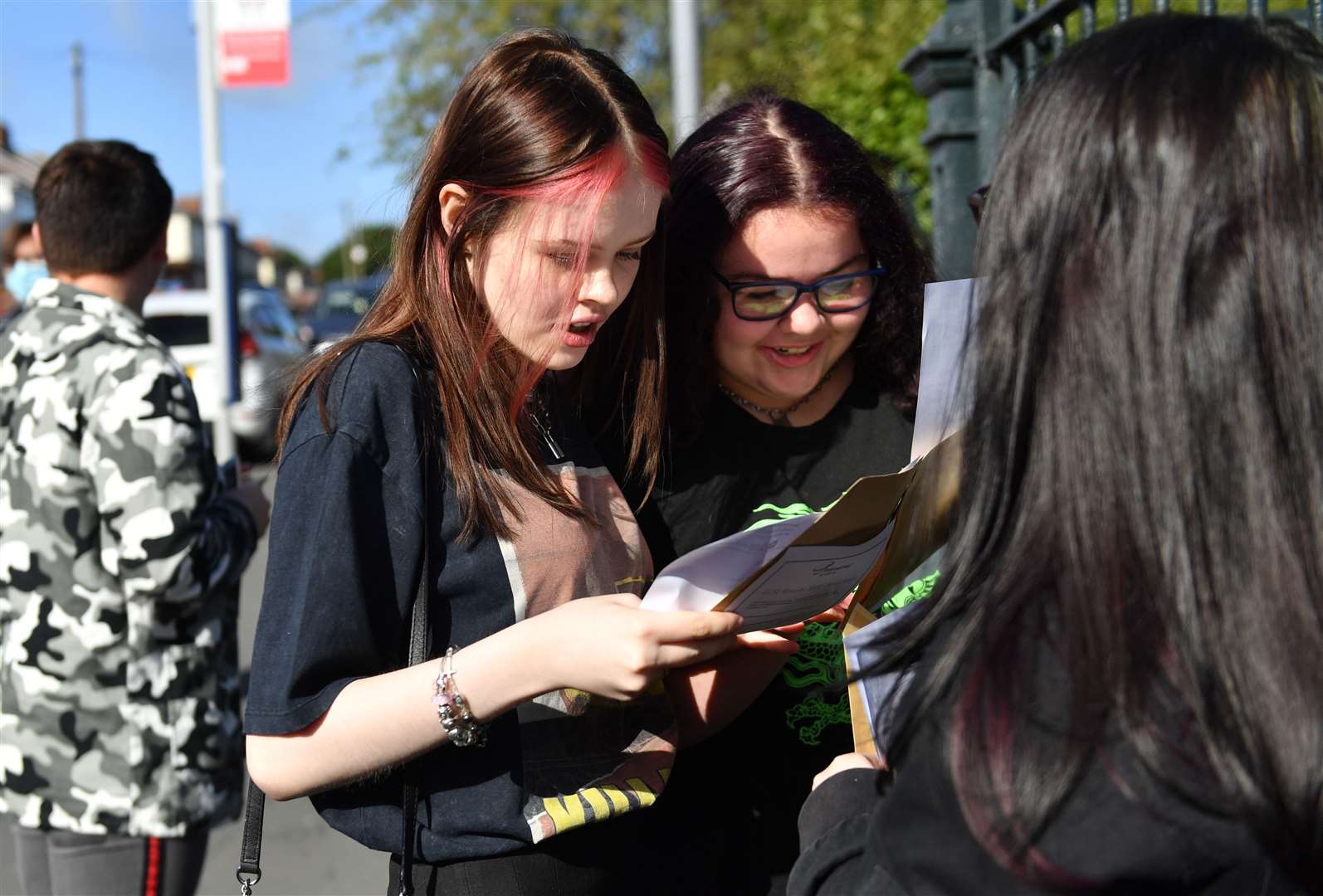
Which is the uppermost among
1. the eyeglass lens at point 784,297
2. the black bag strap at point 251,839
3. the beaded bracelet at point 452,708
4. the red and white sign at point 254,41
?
the red and white sign at point 254,41

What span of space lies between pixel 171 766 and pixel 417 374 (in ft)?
5.12

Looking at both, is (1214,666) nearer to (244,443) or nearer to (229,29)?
(229,29)

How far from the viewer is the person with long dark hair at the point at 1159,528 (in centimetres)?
94

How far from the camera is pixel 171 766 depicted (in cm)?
264

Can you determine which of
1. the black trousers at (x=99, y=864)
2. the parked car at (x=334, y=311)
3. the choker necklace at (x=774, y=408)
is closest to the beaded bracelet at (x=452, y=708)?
the choker necklace at (x=774, y=408)

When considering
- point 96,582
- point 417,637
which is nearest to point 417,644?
point 417,637

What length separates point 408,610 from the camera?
1446mm

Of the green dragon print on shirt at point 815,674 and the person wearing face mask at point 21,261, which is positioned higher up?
the person wearing face mask at point 21,261

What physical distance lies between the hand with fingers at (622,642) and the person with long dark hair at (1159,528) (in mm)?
369

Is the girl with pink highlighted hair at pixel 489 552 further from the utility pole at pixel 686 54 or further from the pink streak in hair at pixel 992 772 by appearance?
the utility pole at pixel 686 54

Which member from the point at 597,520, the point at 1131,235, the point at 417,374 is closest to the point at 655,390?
the point at 597,520

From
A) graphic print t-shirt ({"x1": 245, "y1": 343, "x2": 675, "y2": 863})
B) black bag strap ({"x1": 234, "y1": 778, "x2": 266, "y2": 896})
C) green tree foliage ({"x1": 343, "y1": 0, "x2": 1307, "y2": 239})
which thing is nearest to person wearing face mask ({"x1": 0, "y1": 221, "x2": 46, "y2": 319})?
green tree foliage ({"x1": 343, "y1": 0, "x2": 1307, "y2": 239})

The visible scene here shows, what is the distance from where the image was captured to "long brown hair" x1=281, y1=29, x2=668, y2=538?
59.4 inches

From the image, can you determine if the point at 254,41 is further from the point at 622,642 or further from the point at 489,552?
the point at 622,642
